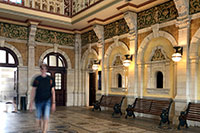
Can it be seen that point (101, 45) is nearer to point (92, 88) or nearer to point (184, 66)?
point (92, 88)

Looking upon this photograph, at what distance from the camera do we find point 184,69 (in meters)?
7.09

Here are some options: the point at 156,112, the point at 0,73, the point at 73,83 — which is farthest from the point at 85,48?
the point at 0,73

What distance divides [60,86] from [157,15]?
7261 mm

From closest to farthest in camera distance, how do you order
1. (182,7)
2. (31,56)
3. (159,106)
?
1. (182,7)
2. (159,106)
3. (31,56)

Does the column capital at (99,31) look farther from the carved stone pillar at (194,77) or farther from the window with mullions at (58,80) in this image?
the carved stone pillar at (194,77)

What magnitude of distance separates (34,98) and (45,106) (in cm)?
29

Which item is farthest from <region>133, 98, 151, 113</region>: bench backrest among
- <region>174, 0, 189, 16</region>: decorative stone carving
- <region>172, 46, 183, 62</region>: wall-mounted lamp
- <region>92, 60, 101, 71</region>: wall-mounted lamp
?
<region>174, 0, 189, 16</region>: decorative stone carving

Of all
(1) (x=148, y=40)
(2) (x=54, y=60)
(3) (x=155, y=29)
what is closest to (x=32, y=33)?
(2) (x=54, y=60)

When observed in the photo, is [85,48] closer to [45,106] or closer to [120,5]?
[120,5]

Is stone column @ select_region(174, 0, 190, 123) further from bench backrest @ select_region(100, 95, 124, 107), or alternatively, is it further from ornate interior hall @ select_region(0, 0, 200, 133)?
bench backrest @ select_region(100, 95, 124, 107)

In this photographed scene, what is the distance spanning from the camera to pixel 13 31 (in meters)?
11.0

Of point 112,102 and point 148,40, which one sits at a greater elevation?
point 148,40

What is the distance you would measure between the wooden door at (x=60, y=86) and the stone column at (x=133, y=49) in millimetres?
5068

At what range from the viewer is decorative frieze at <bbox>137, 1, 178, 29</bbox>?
7.75m
